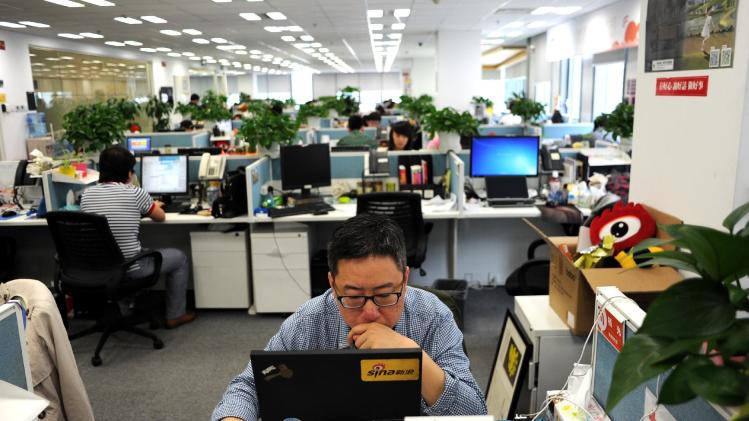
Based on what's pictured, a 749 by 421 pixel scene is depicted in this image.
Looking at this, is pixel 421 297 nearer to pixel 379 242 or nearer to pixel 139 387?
pixel 379 242

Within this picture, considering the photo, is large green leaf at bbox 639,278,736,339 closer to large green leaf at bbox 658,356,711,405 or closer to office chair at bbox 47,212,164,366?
large green leaf at bbox 658,356,711,405

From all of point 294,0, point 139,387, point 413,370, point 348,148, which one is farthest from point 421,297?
point 294,0

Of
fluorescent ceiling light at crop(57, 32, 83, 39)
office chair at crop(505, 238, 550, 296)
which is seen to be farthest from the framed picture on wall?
fluorescent ceiling light at crop(57, 32, 83, 39)

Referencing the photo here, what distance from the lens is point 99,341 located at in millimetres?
3482

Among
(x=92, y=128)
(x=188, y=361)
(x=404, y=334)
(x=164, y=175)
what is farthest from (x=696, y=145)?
(x=92, y=128)

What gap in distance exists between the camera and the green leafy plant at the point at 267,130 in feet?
13.6

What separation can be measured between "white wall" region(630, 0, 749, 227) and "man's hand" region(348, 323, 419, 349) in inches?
44.6

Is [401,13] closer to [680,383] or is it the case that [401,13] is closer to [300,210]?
[300,210]

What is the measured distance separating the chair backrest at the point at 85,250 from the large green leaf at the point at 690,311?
3058 mm

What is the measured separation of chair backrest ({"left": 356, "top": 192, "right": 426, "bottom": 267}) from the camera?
3.43 metres

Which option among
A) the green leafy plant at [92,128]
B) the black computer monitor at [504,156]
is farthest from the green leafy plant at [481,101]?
the green leafy plant at [92,128]

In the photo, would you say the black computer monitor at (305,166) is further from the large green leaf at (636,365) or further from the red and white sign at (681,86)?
the large green leaf at (636,365)

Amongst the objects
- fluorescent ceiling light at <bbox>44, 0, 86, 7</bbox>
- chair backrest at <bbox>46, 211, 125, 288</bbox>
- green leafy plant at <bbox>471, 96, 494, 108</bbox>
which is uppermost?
fluorescent ceiling light at <bbox>44, 0, 86, 7</bbox>

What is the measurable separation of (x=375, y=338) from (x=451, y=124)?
10.8 ft
